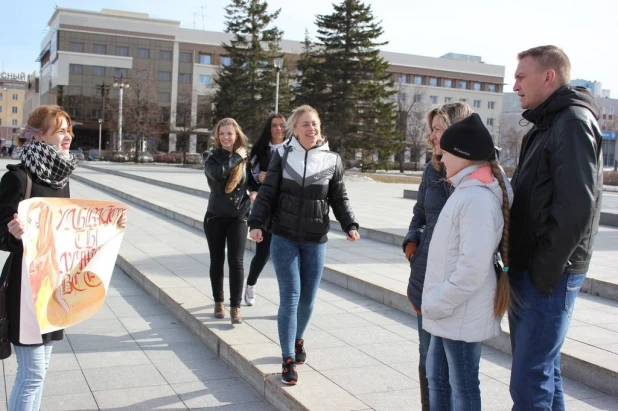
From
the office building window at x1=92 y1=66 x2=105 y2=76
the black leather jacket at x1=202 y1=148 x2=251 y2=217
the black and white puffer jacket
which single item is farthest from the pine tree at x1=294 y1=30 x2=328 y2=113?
the office building window at x1=92 y1=66 x2=105 y2=76

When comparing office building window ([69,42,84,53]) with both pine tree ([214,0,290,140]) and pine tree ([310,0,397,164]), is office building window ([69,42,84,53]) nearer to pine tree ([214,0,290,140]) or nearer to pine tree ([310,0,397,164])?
pine tree ([214,0,290,140])

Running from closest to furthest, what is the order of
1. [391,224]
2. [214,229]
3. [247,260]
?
[214,229] → [247,260] → [391,224]

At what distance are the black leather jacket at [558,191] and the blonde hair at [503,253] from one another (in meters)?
0.10

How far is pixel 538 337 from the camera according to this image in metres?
2.91

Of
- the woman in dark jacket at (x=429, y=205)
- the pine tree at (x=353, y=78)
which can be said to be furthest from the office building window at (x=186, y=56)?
the woman in dark jacket at (x=429, y=205)

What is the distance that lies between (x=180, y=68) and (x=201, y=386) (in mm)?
90301

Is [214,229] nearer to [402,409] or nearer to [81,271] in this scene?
[81,271]

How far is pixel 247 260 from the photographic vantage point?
9727mm

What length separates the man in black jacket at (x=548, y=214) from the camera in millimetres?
2752

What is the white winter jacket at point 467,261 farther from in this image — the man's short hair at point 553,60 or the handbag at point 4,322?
the handbag at point 4,322

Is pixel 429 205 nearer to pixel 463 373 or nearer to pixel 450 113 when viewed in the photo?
pixel 450 113

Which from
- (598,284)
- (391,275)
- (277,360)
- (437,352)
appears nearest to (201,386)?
(277,360)

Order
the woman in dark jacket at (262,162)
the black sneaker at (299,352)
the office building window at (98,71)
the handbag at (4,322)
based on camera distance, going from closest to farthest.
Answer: the handbag at (4,322)
the black sneaker at (299,352)
the woman in dark jacket at (262,162)
the office building window at (98,71)

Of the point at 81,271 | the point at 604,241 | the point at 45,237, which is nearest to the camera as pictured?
the point at 45,237
